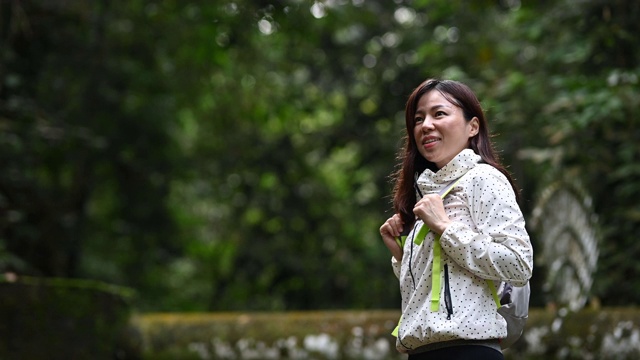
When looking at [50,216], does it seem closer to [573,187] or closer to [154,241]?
[154,241]

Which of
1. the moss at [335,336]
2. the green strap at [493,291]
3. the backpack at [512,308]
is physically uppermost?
the green strap at [493,291]

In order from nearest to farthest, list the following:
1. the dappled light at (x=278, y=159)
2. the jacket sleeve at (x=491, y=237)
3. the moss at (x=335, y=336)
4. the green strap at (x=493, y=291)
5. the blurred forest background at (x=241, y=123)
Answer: the jacket sleeve at (x=491, y=237) < the green strap at (x=493, y=291) < the moss at (x=335, y=336) < the dappled light at (x=278, y=159) < the blurred forest background at (x=241, y=123)

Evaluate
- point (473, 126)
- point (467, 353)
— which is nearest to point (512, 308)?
point (467, 353)

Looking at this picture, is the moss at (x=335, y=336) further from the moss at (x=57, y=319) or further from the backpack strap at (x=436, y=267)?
the backpack strap at (x=436, y=267)

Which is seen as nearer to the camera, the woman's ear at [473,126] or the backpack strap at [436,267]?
the backpack strap at [436,267]

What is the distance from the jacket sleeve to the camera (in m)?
2.80

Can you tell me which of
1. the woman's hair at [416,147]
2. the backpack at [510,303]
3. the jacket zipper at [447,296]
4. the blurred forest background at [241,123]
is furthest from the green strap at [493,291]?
the blurred forest background at [241,123]

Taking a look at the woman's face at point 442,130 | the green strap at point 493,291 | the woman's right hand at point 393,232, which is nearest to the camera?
the green strap at point 493,291

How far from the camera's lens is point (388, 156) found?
12.5 metres

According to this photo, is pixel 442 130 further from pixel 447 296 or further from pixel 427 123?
pixel 447 296

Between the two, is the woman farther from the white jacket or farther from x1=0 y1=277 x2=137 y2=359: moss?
x1=0 y1=277 x2=137 y2=359: moss

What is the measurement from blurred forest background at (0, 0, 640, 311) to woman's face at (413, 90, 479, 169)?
16.3 feet

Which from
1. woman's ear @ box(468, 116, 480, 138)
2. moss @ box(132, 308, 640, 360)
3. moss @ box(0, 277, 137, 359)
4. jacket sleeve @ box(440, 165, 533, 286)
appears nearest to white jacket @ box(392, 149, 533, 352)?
jacket sleeve @ box(440, 165, 533, 286)

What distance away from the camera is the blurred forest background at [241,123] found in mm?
9289
